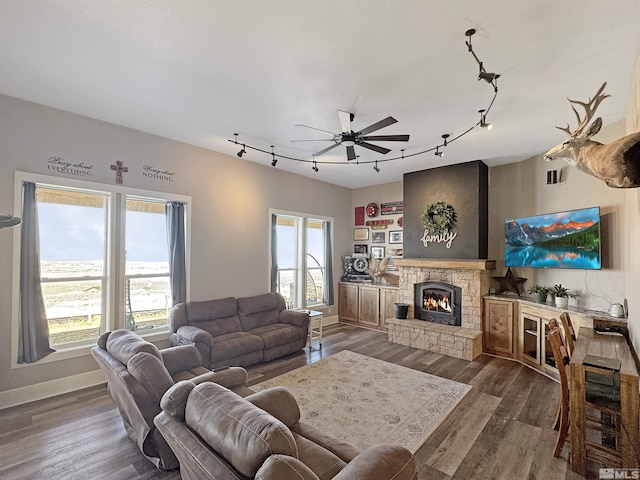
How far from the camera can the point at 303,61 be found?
2.48 meters

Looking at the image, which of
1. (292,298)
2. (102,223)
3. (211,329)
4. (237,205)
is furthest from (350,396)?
(102,223)

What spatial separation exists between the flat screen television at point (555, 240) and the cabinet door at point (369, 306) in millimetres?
2666

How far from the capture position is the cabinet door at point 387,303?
627 centimetres

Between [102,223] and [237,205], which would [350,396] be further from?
[102,223]

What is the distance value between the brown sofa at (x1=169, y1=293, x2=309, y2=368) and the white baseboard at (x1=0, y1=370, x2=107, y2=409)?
3.15ft

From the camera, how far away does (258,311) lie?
5086 millimetres

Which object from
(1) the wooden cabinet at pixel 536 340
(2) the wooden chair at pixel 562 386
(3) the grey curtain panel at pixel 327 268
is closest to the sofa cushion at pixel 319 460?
(2) the wooden chair at pixel 562 386

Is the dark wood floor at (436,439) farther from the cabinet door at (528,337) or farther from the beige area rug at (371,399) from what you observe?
the cabinet door at (528,337)

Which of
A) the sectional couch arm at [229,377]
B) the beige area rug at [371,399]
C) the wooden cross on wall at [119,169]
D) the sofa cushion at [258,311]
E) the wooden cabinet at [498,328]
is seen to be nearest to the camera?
the sectional couch arm at [229,377]

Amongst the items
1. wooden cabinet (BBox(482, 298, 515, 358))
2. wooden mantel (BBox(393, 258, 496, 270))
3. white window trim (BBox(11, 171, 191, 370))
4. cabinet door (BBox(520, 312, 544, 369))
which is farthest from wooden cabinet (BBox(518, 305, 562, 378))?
white window trim (BBox(11, 171, 191, 370))

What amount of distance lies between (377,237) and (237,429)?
6.12 metres

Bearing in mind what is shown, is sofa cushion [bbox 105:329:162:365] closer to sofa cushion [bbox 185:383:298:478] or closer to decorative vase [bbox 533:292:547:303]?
sofa cushion [bbox 185:383:298:478]

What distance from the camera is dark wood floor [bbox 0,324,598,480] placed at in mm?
2277

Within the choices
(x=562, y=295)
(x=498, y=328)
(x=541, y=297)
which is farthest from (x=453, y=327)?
(x=562, y=295)
